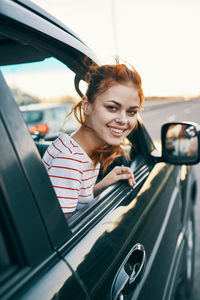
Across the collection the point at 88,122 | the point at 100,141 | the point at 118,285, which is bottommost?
the point at 118,285

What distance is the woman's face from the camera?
4.98 feet

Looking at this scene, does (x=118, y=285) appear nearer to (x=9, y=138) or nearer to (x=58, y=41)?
(x=9, y=138)

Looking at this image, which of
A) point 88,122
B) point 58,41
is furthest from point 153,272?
point 58,41

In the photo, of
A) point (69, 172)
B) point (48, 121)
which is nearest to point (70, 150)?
point (69, 172)

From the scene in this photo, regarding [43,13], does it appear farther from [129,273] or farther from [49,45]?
Result: [129,273]

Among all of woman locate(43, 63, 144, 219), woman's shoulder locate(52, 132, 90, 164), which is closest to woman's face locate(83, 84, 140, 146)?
woman locate(43, 63, 144, 219)

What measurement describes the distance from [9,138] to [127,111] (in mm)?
831

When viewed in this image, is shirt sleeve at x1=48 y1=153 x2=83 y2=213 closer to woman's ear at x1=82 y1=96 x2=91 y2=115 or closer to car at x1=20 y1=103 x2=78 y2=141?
woman's ear at x1=82 y1=96 x2=91 y2=115

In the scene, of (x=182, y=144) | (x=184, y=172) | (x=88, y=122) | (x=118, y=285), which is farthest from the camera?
(x=182, y=144)

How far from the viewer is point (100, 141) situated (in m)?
1.70

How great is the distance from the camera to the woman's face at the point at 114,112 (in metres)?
1.52

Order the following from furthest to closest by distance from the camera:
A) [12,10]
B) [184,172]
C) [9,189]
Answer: [184,172] < [12,10] < [9,189]

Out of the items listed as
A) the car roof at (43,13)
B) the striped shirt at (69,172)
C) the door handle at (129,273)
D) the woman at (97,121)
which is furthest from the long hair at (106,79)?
the door handle at (129,273)

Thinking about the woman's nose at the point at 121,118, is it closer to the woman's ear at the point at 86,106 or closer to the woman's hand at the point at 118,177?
the woman's ear at the point at 86,106
